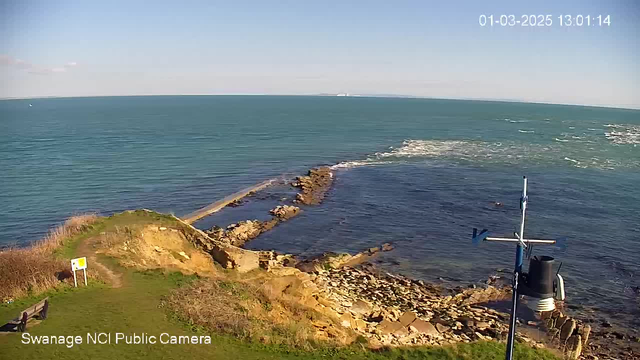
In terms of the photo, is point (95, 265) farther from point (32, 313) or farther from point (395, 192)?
point (395, 192)

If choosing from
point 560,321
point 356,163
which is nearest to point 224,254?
point 560,321

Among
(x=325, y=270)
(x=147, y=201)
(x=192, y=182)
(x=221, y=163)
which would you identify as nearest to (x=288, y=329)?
(x=325, y=270)

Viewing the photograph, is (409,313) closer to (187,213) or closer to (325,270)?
(325,270)

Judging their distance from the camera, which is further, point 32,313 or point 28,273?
point 28,273

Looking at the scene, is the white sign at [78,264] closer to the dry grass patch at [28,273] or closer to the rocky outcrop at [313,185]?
the dry grass patch at [28,273]

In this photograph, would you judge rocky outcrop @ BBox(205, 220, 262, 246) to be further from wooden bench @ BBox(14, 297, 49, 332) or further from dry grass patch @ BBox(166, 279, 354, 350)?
wooden bench @ BBox(14, 297, 49, 332)

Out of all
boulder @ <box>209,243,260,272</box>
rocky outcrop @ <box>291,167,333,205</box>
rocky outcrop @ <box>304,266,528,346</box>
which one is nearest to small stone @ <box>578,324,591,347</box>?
rocky outcrop @ <box>304,266,528,346</box>

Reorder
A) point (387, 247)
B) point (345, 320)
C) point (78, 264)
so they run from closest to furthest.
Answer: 1. point (78, 264)
2. point (345, 320)
3. point (387, 247)

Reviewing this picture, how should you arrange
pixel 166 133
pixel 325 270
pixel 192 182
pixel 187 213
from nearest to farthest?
pixel 325 270, pixel 187 213, pixel 192 182, pixel 166 133
